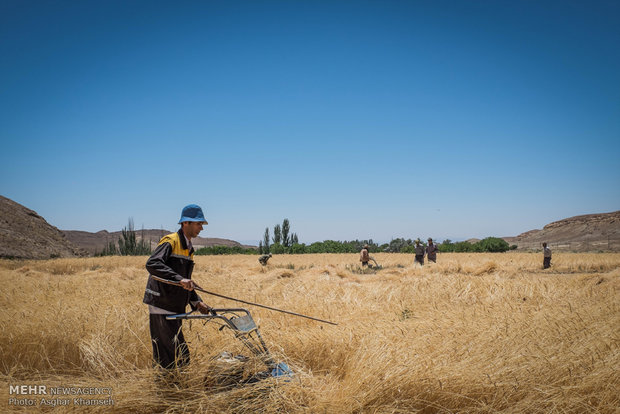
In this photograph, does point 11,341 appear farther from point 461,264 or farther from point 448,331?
point 461,264

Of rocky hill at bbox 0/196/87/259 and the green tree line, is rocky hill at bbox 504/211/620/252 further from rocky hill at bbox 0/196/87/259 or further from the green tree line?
rocky hill at bbox 0/196/87/259

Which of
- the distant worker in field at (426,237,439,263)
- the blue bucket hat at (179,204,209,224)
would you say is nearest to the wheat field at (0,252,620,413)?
the blue bucket hat at (179,204,209,224)

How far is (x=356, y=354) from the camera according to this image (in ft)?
12.0

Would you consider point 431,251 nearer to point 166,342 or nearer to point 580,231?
point 166,342

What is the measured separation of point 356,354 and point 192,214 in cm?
226

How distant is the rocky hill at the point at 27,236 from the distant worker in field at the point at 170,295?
3519cm

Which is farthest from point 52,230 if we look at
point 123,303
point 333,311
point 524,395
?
point 524,395

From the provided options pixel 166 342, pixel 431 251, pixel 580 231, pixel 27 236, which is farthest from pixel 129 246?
pixel 580 231

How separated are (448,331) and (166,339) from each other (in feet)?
11.0

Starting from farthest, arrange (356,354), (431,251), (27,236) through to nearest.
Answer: (27,236), (431,251), (356,354)

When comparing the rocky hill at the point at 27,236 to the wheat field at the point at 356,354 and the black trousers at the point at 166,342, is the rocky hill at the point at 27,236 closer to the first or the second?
the wheat field at the point at 356,354

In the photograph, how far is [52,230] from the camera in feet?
134

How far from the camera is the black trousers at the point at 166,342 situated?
123 inches

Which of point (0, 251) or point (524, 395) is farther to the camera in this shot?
point (0, 251)
